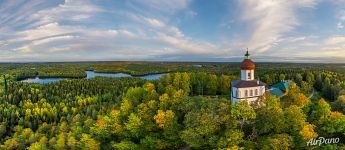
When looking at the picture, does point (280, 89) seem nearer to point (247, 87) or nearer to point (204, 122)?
point (247, 87)

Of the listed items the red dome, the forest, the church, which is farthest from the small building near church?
the red dome

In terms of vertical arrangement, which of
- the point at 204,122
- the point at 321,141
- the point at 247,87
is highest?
the point at 247,87

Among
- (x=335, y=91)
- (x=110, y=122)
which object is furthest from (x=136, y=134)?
(x=335, y=91)

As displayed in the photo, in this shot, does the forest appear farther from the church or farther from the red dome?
the red dome

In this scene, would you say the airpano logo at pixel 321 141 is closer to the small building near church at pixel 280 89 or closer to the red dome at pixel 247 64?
the red dome at pixel 247 64

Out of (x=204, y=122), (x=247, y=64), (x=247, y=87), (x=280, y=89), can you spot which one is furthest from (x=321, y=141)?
(x=280, y=89)

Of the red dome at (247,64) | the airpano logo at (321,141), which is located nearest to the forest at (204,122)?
the airpano logo at (321,141)

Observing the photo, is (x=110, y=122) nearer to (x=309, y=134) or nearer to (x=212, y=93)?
(x=212, y=93)

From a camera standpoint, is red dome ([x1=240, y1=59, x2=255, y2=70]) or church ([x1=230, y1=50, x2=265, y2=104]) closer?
church ([x1=230, y1=50, x2=265, y2=104])
